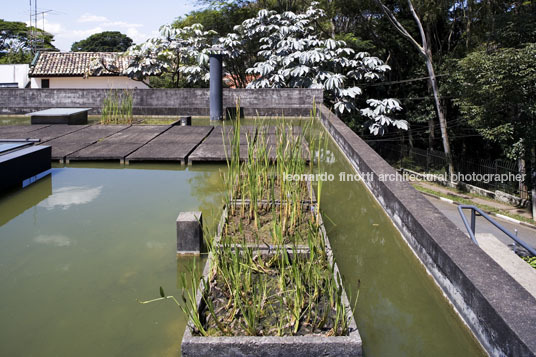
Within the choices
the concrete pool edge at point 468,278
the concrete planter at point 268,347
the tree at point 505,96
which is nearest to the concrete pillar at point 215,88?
the concrete pool edge at point 468,278

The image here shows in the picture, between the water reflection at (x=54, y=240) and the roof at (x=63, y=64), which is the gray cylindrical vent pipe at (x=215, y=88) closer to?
the water reflection at (x=54, y=240)

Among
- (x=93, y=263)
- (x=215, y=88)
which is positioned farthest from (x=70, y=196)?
(x=215, y=88)

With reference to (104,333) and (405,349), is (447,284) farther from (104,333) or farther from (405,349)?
(104,333)

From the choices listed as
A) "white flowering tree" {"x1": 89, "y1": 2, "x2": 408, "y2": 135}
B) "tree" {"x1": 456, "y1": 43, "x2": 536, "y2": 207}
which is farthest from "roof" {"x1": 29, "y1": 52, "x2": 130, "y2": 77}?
"tree" {"x1": 456, "y1": 43, "x2": 536, "y2": 207}

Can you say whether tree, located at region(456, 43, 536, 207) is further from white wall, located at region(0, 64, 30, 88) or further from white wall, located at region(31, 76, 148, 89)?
white wall, located at region(0, 64, 30, 88)

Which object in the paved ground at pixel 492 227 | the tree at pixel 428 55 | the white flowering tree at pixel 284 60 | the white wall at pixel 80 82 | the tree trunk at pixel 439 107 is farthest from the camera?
the white wall at pixel 80 82

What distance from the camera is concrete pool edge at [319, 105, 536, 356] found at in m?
1.54

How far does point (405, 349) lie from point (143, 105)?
27.4 ft

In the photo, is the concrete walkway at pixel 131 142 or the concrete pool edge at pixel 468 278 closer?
the concrete pool edge at pixel 468 278

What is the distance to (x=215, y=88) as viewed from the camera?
8219mm

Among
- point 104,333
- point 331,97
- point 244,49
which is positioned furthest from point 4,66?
point 104,333

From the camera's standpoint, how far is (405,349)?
1.80 metres

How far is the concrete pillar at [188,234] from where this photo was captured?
8.15 feet

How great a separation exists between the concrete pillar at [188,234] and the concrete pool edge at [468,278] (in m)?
1.10
